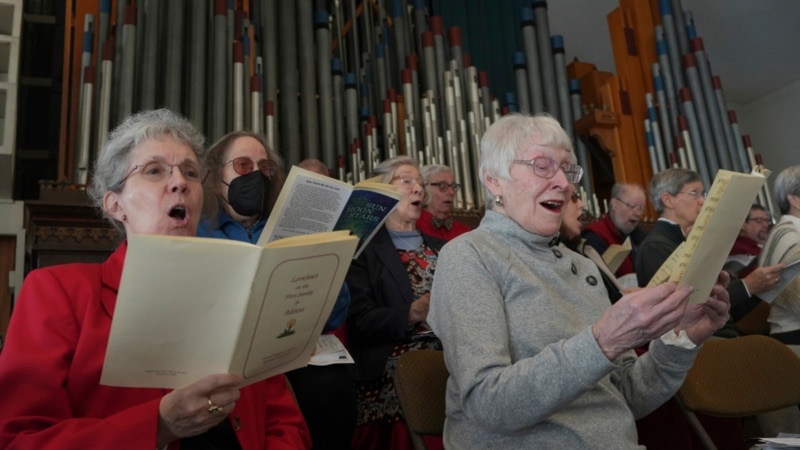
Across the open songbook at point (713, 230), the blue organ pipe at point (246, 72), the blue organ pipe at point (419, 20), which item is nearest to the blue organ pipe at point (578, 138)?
the blue organ pipe at point (419, 20)

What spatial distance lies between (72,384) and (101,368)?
5 cm

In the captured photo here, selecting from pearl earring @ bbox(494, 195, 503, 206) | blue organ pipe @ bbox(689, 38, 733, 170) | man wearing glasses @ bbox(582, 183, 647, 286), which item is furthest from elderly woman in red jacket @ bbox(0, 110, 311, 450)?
blue organ pipe @ bbox(689, 38, 733, 170)

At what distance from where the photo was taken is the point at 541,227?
4.41ft

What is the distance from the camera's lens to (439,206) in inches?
119

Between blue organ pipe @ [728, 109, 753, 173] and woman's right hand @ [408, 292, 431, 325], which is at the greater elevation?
blue organ pipe @ [728, 109, 753, 173]

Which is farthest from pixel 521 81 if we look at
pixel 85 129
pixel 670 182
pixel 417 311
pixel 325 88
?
pixel 417 311

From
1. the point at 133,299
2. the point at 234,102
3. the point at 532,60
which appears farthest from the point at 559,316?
the point at 532,60

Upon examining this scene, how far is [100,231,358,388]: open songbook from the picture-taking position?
85cm

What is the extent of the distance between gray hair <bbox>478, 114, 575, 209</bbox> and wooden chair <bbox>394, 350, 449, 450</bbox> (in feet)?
1.30

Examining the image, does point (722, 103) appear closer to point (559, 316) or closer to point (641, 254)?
point (641, 254)

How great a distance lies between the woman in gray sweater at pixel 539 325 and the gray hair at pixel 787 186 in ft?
5.86

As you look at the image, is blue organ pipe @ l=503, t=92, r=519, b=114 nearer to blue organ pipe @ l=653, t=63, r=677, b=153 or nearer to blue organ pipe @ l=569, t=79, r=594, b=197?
blue organ pipe @ l=569, t=79, r=594, b=197

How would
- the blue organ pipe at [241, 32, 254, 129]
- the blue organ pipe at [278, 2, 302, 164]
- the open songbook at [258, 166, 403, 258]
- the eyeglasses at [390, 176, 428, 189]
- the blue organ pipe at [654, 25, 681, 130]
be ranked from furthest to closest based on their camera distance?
the blue organ pipe at [654, 25, 681, 130], the blue organ pipe at [278, 2, 302, 164], the blue organ pipe at [241, 32, 254, 129], the eyeglasses at [390, 176, 428, 189], the open songbook at [258, 166, 403, 258]

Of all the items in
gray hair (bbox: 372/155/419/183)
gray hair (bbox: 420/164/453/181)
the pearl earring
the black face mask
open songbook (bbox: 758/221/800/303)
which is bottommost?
open songbook (bbox: 758/221/800/303)
